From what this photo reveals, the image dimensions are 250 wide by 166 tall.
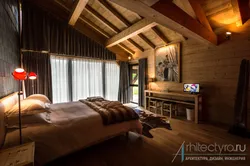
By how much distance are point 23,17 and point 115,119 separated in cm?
404

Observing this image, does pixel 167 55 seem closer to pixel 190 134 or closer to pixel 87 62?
pixel 190 134

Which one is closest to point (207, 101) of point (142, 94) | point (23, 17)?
point (142, 94)

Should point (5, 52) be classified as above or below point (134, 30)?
below

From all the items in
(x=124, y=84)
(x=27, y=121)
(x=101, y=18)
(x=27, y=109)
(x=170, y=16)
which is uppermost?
(x=101, y=18)

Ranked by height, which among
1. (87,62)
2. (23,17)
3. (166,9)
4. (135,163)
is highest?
(23,17)

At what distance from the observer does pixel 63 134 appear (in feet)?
5.43

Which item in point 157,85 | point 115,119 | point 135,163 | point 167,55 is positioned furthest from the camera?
point 157,85

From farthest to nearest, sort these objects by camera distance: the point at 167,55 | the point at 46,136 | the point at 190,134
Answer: the point at 167,55
the point at 190,134
the point at 46,136

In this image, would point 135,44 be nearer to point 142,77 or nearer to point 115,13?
point 142,77

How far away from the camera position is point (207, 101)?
331cm

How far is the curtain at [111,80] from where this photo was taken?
17.0 feet

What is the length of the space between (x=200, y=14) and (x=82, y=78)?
4046 mm

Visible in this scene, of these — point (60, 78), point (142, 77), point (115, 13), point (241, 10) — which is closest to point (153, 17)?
point (115, 13)

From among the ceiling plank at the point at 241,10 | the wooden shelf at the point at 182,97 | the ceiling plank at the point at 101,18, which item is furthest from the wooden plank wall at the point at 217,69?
the ceiling plank at the point at 101,18
